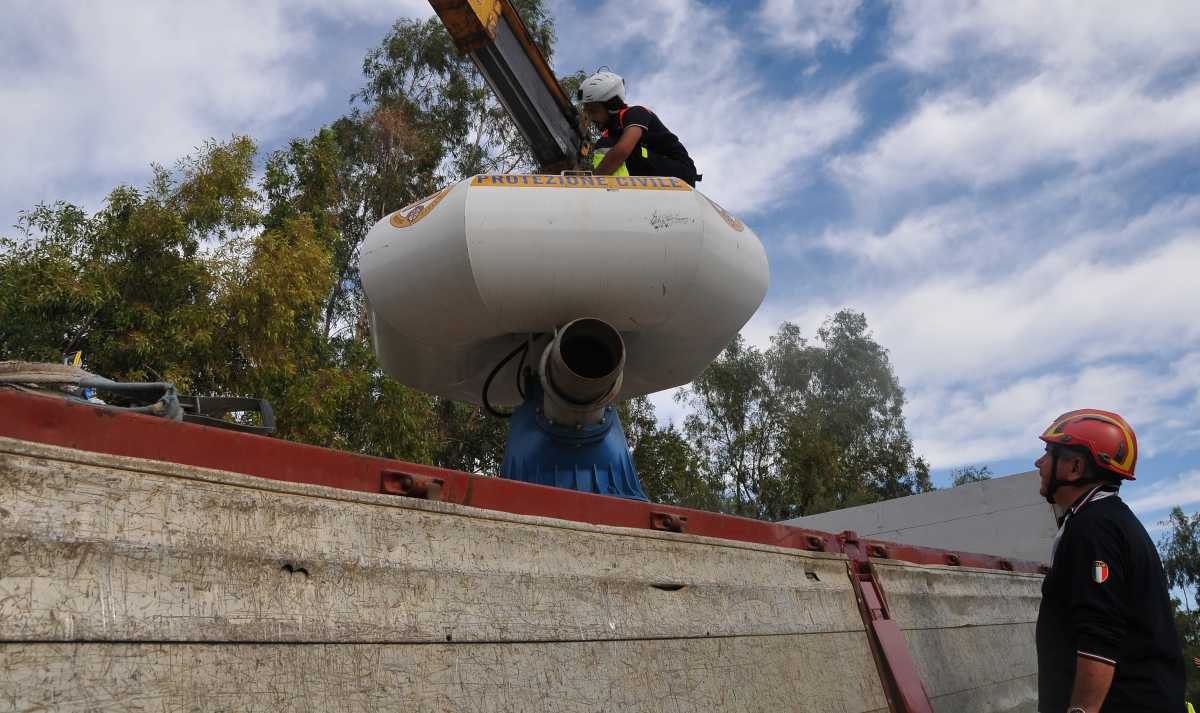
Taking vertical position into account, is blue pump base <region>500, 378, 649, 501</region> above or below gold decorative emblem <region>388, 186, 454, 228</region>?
below

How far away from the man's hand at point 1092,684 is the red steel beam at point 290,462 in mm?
1062

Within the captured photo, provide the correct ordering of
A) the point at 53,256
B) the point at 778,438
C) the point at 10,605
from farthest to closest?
the point at 778,438
the point at 53,256
the point at 10,605

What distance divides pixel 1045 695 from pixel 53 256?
10.7 metres

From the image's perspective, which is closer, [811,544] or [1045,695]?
[1045,695]

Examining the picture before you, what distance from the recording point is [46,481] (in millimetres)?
1448

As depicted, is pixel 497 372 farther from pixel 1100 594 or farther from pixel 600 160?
pixel 1100 594

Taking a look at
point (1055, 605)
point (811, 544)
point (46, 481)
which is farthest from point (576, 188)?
point (46, 481)

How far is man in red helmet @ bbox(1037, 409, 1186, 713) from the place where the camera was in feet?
8.35

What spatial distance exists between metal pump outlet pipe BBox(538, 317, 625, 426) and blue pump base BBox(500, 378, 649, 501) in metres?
0.20

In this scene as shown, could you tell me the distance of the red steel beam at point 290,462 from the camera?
59.9 inches

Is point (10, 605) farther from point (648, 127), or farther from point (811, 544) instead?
point (648, 127)

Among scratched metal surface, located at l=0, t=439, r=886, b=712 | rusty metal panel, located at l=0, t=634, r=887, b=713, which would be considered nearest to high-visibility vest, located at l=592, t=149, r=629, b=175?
scratched metal surface, located at l=0, t=439, r=886, b=712

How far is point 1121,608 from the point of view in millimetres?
2574

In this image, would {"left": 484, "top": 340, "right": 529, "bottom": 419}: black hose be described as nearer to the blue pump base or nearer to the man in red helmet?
the blue pump base
